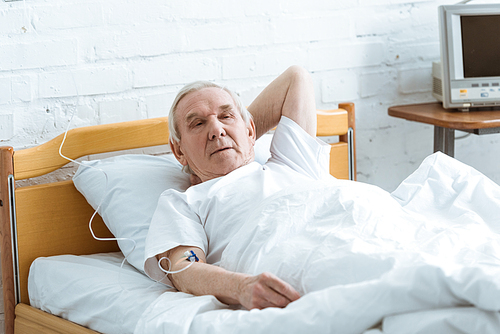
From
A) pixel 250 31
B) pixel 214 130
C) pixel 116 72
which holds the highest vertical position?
pixel 250 31

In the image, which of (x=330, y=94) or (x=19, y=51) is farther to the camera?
(x=330, y=94)

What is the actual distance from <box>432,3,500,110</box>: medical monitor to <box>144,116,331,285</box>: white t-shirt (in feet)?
2.27

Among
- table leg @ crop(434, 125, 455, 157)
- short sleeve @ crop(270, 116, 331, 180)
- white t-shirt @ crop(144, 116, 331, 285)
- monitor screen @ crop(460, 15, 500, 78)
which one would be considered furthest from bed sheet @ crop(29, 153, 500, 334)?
monitor screen @ crop(460, 15, 500, 78)

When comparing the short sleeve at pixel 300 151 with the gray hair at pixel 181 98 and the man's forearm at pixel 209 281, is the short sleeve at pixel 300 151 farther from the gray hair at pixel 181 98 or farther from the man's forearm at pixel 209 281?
the man's forearm at pixel 209 281

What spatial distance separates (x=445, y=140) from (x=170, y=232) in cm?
108

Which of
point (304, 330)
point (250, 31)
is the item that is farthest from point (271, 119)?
point (304, 330)

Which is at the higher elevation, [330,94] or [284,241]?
[330,94]

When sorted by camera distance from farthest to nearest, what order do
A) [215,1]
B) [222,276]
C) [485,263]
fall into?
1. [215,1]
2. [222,276]
3. [485,263]

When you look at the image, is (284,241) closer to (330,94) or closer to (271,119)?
(271,119)

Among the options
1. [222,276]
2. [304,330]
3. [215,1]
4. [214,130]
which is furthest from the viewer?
[215,1]

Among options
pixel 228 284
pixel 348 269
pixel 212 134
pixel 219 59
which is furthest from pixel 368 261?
pixel 219 59

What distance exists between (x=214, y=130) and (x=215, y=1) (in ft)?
2.00

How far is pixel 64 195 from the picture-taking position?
1433 mm

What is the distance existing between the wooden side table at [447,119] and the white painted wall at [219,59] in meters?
0.14
